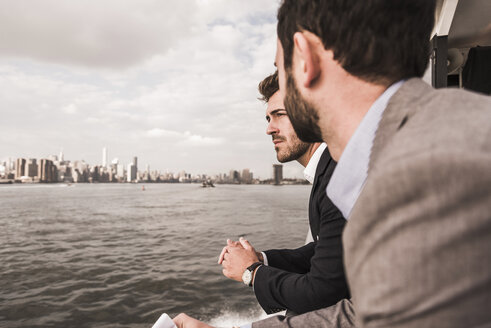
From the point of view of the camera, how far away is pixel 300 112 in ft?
3.47

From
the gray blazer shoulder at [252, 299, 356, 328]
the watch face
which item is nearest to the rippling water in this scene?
the watch face

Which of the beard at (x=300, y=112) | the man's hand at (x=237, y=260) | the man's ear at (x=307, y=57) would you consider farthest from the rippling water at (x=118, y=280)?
the man's ear at (x=307, y=57)

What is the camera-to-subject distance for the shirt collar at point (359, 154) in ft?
2.73

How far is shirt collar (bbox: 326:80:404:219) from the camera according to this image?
833 millimetres

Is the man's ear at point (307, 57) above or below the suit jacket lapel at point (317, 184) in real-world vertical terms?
above

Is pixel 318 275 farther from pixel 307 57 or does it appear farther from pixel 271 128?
pixel 271 128

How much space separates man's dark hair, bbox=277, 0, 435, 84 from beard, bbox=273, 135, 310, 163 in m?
1.92

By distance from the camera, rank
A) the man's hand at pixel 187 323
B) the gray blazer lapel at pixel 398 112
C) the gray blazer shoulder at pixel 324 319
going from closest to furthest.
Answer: the gray blazer lapel at pixel 398 112 → the gray blazer shoulder at pixel 324 319 → the man's hand at pixel 187 323

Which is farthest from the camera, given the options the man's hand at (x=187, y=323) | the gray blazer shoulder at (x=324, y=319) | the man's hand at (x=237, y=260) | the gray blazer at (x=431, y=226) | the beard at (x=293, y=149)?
the beard at (x=293, y=149)

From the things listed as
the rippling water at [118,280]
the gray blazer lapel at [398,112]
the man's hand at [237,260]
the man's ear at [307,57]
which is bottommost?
the rippling water at [118,280]

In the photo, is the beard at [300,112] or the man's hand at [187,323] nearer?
the beard at [300,112]

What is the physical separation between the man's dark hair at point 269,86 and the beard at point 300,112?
1.90m

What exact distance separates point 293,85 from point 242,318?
22.5ft

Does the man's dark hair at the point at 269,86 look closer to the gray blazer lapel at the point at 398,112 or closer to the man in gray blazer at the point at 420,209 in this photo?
the man in gray blazer at the point at 420,209
